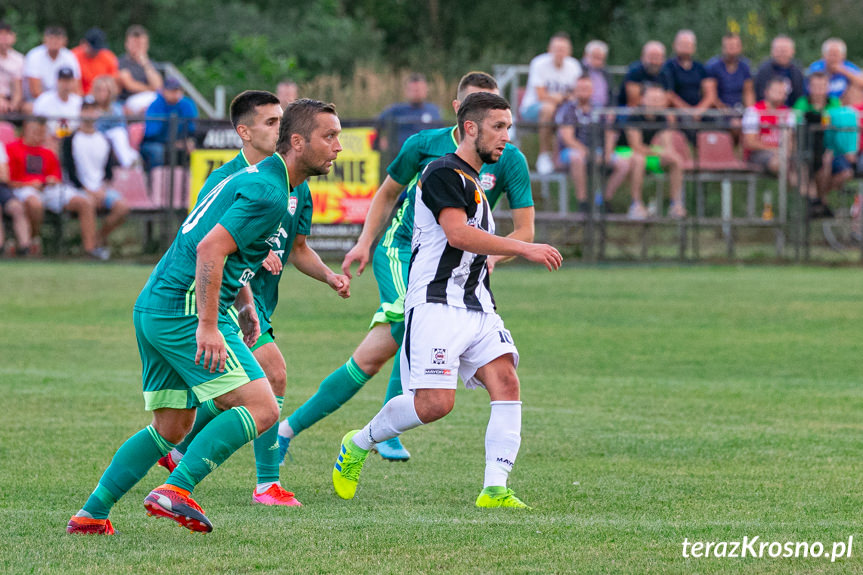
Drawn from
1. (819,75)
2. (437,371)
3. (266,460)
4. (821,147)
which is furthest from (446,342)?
(819,75)

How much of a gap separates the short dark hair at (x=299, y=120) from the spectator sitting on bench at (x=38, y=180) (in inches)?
542

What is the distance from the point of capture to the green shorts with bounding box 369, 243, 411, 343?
764 cm

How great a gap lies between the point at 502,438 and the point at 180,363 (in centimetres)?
159

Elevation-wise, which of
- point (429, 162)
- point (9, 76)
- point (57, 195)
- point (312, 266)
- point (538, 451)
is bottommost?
point (538, 451)

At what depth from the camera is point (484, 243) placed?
19.4ft

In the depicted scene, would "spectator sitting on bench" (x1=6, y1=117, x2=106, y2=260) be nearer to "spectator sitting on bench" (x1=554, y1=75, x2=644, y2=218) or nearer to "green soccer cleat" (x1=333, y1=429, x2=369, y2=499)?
"spectator sitting on bench" (x1=554, y1=75, x2=644, y2=218)

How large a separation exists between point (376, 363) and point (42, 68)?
47.0 ft

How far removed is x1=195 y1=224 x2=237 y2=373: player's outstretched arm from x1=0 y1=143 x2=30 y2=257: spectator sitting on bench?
46.2 feet

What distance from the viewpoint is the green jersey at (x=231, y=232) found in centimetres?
530

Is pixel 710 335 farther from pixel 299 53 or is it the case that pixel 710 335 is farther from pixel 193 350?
pixel 299 53

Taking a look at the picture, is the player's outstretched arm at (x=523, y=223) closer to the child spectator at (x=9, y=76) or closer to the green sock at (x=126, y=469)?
the green sock at (x=126, y=469)

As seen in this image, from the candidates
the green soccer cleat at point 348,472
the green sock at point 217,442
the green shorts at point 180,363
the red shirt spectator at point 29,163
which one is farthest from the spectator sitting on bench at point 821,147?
the green sock at point 217,442

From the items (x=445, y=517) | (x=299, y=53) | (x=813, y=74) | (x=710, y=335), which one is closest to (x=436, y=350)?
(x=445, y=517)

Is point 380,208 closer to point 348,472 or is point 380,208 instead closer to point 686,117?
point 348,472
